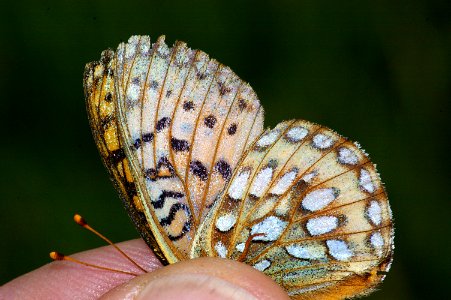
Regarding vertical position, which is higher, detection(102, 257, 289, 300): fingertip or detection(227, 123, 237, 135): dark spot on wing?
detection(227, 123, 237, 135): dark spot on wing

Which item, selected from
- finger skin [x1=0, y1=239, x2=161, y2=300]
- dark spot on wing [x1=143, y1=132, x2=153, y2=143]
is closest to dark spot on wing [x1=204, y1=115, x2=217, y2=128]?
dark spot on wing [x1=143, y1=132, x2=153, y2=143]

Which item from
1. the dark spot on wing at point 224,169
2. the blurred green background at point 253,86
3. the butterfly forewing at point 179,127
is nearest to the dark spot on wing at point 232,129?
the butterfly forewing at point 179,127

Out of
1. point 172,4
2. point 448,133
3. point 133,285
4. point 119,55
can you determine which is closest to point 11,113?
point 172,4

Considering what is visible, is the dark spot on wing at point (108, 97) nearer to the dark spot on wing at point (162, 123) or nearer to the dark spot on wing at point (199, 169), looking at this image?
the dark spot on wing at point (162, 123)

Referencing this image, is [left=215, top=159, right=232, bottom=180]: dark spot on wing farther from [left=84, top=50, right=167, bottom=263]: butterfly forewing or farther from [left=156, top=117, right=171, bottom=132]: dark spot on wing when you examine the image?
[left=84, top=50, right=167, bottom=263]: butterfly forewing

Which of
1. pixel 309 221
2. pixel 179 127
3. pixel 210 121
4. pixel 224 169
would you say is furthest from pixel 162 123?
pixel 309 221

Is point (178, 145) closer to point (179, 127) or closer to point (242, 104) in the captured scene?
point (179, 127)

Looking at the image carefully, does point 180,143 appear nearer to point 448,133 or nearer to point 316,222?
point 316,222
